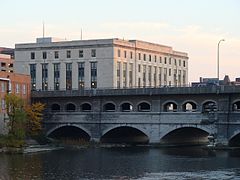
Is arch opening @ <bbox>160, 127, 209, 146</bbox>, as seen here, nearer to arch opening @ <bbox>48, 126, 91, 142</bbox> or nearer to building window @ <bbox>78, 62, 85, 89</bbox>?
arch opening @ <bbox>48, 126, 91, 142</bbox>

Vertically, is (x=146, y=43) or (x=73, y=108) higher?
(x=146, y=43)

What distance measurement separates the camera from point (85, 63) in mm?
159375

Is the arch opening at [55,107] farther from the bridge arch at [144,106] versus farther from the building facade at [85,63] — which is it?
the building facade at [85,63]

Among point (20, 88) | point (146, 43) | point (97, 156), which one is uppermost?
point (146, 43)

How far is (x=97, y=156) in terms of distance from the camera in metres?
95.0

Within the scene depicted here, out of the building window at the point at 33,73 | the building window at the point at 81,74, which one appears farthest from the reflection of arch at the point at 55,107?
the building window at the point at 33,73

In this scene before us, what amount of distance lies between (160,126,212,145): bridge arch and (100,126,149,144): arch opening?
6.21 metres

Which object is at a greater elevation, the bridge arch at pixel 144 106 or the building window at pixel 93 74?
the building window at pixel 93 74

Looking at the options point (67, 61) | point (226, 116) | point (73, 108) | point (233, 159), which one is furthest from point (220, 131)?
point (67, 61)

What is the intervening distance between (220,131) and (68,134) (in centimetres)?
3528

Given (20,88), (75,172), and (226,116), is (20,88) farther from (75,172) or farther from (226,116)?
(75,172)

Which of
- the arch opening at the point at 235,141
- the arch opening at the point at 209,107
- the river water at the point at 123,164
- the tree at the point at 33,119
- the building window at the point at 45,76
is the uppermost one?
the building window at the point at 45,76

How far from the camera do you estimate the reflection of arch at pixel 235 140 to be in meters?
104

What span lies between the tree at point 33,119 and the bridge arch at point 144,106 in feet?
57.6
